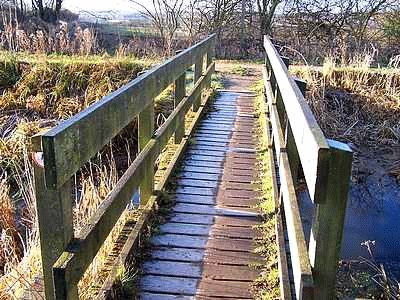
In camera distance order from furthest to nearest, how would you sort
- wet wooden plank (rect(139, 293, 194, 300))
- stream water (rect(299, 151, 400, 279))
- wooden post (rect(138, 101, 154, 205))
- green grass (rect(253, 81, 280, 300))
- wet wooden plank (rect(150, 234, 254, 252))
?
1. stream water (rect(299, 151, 400, 279))
2. wooden post (rect(138, 101, 154, 205))
3. wet wooden plank (rect(150, 234, 254, 252))
4. green grass (rect(253, 81, 280, 300))
5. wet wooden plank (rect(139, 293, 194, 300))

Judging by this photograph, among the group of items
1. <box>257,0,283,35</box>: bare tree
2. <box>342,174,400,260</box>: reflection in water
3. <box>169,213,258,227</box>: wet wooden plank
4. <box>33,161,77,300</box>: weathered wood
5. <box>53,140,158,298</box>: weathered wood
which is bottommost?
<box>342,174,400,260</box>: reflection in water

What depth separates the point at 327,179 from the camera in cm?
177

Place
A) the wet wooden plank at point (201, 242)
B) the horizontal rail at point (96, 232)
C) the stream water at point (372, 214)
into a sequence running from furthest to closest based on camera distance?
the stream water at point (372, 214) → the wet wooden plank at point (201, 242) → the horizontal rail at point (96, 232)

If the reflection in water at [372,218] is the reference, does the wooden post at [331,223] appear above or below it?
above

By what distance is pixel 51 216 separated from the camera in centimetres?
202

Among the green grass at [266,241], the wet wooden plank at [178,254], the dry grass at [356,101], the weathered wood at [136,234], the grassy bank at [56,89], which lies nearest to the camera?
the weathered wood at [136,234]

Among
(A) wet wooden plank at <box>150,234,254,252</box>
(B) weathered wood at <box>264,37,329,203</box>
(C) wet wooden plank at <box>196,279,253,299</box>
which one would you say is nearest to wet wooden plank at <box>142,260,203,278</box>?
(C) wet wooden plank at <box>196,279,253,299</box>

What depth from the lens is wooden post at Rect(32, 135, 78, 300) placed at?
6.49 feet

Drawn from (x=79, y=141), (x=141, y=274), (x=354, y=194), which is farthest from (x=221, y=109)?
→ (x=79, y=141)

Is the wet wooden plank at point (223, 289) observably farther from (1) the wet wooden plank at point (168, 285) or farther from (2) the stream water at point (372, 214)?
(2) the stream water at point (372, 214)

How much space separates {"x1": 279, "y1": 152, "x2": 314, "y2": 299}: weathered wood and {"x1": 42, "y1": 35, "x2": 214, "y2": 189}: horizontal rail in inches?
38.4

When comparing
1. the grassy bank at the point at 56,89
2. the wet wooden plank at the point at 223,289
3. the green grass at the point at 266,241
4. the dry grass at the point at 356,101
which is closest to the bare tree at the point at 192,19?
the grassy bank at the point at 56,89

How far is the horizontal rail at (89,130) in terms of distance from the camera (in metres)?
1.92

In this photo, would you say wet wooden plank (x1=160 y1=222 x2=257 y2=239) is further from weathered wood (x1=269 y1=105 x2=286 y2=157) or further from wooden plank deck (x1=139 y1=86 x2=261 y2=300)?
weathered wood (x1=269 y1=105 x2=286 y2=157)
